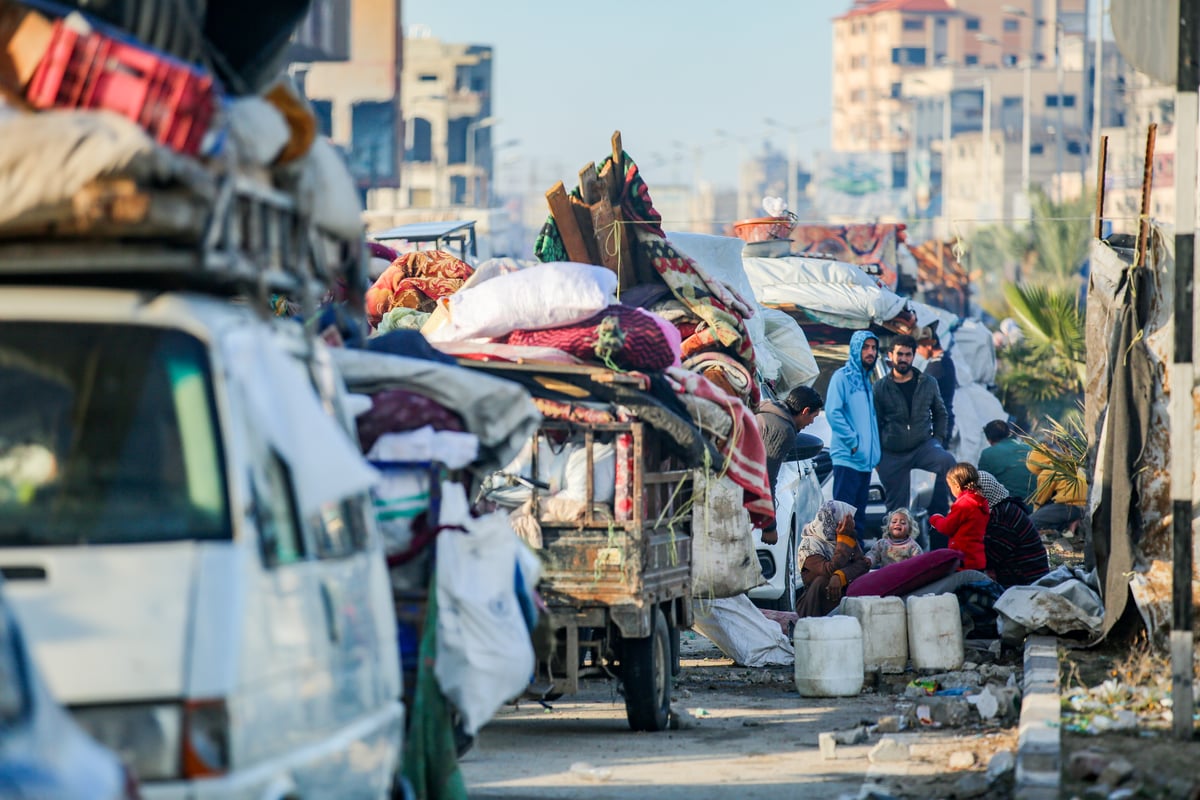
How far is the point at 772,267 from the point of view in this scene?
2231 centimetres

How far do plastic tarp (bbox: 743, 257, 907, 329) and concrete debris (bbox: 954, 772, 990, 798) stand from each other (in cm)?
1374

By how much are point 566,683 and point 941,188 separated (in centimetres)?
13475

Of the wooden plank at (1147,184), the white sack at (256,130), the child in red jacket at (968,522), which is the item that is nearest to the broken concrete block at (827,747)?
the wooden plank at (1147,184)

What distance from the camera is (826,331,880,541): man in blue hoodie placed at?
52.3ft

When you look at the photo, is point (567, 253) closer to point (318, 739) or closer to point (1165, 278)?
point (1165, 278)

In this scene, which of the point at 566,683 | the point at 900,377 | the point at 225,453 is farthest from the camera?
the point at 900,377

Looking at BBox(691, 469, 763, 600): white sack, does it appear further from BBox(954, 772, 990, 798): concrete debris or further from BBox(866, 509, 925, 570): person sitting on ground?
BBox(954, 772, 990, 798): concrete debris

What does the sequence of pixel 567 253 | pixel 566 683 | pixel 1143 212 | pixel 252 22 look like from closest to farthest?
1. pixel 252 22
2. pixel 566 683
3. pixel 1143 212
4. pixel 567 253

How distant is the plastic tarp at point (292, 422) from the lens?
4.82 metres

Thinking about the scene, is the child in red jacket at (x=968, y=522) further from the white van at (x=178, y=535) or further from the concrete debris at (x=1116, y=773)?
the white van at (x=178, y=535)

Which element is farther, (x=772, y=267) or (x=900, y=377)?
(x=772, y=267)

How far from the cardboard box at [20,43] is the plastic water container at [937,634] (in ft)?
26.0

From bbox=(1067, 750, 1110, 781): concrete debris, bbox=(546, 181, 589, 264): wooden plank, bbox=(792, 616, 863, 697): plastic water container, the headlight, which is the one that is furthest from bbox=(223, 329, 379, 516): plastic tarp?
bbox=(546, 181, 589, 264): wooden plank

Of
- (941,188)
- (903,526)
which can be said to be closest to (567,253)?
(903,526)
